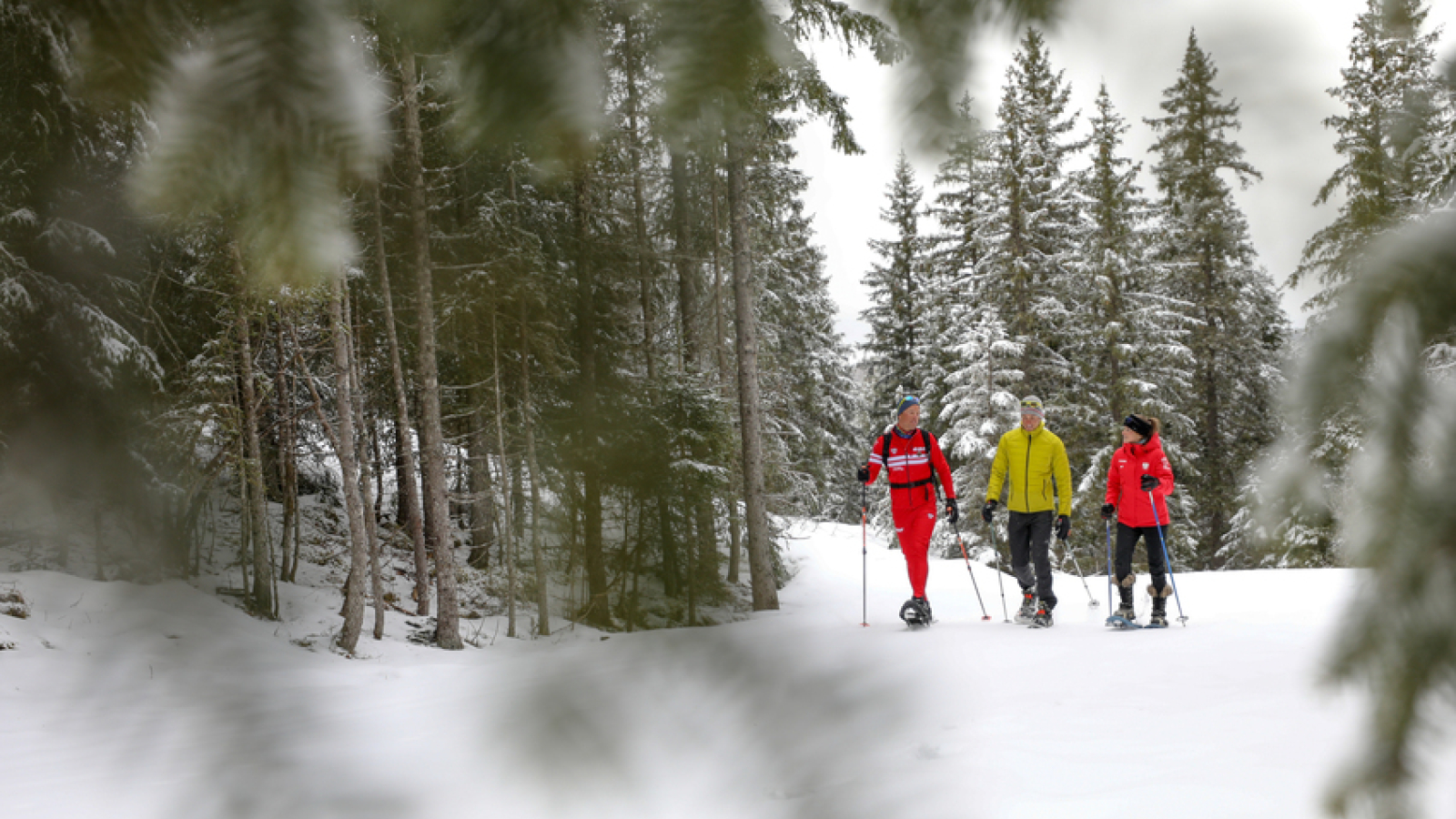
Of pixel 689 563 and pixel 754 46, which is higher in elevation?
pixel 754 46

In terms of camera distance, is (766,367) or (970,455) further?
(970,455)

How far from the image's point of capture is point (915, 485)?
23.5 ft

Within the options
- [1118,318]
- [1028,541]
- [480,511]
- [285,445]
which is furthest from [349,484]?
[1118,318]

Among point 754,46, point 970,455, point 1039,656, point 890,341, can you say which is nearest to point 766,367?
point 970,455

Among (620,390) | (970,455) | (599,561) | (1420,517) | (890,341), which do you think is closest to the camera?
(1420,517)

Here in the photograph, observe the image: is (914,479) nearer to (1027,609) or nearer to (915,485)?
(915,485)

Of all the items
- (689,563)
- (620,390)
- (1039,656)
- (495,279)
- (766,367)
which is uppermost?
(766,367)

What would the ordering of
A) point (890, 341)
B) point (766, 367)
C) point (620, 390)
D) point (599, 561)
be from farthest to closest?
point (890, 341) < point (766, 367) < point (599, 561) < point (620, 390)

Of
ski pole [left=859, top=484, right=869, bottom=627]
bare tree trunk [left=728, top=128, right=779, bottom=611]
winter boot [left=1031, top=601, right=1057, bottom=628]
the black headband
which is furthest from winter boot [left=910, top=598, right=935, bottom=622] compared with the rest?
bare tree trunk [left=728, top=128, right=779, bottom=611]

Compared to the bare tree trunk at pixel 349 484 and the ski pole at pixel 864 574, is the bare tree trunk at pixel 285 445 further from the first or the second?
the ski pole at pixel 864 574

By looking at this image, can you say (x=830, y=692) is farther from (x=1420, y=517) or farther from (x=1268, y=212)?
(x=1268, y=212)

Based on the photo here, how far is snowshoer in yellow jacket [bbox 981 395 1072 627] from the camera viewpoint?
710 cm

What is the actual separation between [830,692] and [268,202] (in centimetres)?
89

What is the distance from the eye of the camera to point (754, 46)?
0.93 meters
